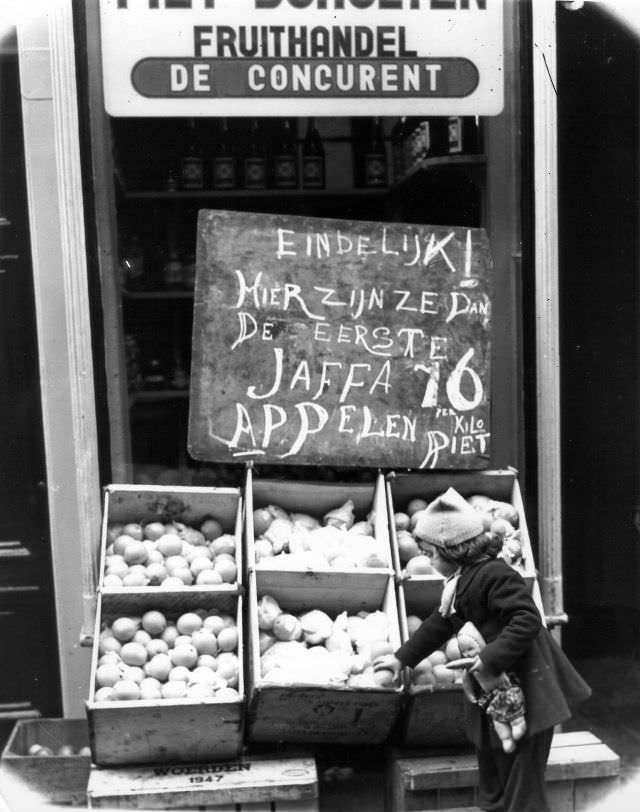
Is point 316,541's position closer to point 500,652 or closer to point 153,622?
point 153,622

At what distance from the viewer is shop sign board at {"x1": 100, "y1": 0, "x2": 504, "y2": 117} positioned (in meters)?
4.38

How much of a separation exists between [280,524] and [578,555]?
176 centimetres

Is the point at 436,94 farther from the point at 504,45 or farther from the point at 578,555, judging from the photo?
the point at 578,555

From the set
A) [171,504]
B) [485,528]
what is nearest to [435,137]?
[485,528]

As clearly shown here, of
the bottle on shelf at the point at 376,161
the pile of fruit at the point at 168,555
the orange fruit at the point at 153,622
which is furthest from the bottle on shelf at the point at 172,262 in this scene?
the orange fruit at the point at 153,622

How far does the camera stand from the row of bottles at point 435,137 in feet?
15.8

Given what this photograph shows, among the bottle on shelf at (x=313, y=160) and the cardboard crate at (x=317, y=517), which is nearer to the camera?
the cardboard crate at (x=317, y=517)

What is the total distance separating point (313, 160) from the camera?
4863mm

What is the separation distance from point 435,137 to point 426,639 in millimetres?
2354

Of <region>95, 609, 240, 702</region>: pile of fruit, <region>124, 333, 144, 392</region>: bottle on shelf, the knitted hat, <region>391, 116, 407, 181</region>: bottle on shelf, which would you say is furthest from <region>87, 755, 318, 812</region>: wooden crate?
<region>391, 116, 407, 181</region>: bottle on shelf

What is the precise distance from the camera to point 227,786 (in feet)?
12.2

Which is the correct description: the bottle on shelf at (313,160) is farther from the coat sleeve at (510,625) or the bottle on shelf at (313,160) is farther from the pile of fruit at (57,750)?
the pile of fruit at (57,750)

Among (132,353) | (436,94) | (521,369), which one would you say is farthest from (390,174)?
(132,353)

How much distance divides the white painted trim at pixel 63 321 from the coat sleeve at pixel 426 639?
4.97 ft
